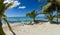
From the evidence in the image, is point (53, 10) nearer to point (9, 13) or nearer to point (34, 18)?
point (34, 18)

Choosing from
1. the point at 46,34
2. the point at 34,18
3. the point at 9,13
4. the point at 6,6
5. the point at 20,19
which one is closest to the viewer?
the point at 6,6

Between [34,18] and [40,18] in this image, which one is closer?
[34,18]

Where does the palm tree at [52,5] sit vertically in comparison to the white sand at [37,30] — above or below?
above

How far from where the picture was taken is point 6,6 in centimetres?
1133

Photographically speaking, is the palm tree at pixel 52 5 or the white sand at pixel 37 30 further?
the palm tree at pixel 52 5

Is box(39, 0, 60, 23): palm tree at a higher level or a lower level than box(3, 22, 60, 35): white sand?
higher

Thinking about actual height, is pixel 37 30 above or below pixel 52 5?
below

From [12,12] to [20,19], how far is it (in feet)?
14.4

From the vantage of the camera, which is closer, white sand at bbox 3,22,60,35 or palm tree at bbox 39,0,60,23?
white sand at bbox 3,22,60,35

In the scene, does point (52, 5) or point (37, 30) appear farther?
point (52, 5)

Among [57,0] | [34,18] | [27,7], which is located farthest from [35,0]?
[57,0]

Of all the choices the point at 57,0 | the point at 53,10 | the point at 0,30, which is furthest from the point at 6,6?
the point at 53,10

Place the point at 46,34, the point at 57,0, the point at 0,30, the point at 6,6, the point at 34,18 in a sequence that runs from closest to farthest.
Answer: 1. the point at 0,30
2. the point at 6,6
3. the point at 46,34
4. the point at 57,0
5. the point at 34,18

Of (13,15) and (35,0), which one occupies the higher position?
(35,0)
